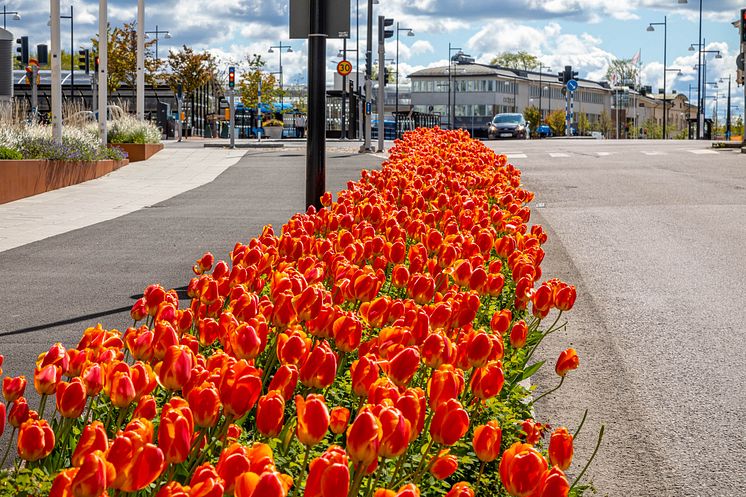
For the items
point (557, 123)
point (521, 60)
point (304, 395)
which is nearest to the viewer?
point (304, 395)

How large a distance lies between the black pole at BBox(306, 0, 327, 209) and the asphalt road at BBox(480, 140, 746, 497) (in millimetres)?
2473

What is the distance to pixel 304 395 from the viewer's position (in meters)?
3.82

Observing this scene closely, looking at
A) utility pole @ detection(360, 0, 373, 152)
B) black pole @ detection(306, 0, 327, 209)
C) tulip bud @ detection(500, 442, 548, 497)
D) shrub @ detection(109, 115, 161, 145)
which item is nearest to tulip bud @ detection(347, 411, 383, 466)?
tulip bud @ detection(500, 442, 548, 497)

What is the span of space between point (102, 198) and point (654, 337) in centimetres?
1365

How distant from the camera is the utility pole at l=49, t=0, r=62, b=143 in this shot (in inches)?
890

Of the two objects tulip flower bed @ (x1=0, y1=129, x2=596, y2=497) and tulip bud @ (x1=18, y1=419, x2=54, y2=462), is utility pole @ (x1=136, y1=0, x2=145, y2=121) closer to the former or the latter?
tulip flower bed @ (x1=0, y1=129, x2=596, y2=497)

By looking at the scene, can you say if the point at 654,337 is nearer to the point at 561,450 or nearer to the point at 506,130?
the point at 561,450

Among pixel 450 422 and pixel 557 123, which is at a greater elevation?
pixel 557 123

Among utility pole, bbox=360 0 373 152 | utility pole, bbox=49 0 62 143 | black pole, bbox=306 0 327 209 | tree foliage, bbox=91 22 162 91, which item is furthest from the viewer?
tree foliage, bbox=91 22 162 91

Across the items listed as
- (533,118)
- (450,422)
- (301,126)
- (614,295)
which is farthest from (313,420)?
(533,118)

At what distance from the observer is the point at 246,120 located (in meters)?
85.1

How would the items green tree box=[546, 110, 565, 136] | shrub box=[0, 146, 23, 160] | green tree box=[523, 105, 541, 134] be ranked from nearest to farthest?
shrub box=[0, 146, 23, 160], green tree box=[546, 110, 565, 136], green tree box=[523, 105, 541, 134]

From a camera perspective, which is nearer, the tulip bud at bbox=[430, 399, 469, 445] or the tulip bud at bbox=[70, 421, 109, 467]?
the tulip bud at bbox=[70, 421, 109, 467]

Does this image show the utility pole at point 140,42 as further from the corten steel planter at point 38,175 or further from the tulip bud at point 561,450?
the tulip bud at point 561,450
